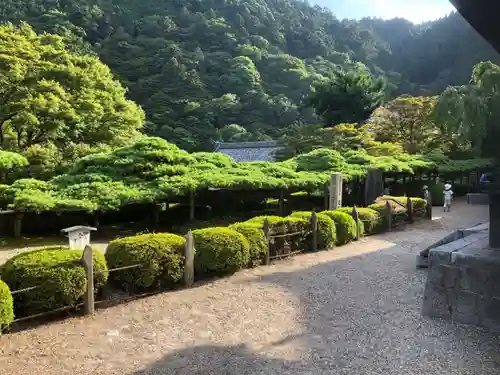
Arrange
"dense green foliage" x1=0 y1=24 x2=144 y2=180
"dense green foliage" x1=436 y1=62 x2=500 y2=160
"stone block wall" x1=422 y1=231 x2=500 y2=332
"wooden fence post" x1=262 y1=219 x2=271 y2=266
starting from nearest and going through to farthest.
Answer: "stone block wall" x1=422 y1=231 x2=500 y2=332 → "wooden fence post" x1=262 y1=219 x2=271 y2=266 → "dense green foliage" x1=0 y1=24 x2=144 y2=180 → "dense green foliage" x1=436 y1=62 x2=500 y2=160

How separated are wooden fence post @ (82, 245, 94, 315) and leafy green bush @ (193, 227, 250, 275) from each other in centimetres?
185

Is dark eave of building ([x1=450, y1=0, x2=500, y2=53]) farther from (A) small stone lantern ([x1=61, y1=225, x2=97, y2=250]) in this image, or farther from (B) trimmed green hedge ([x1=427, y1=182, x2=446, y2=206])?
(B) trimmed green hedge ([x1=427, y1=182, x2=446, y2=206])

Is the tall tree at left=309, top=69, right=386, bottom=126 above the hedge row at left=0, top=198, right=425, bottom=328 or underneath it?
above

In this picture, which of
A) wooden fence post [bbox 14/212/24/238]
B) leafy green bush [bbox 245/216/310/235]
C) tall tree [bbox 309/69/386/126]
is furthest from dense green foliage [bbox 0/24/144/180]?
tall tree [bbox 309/69/386/126]

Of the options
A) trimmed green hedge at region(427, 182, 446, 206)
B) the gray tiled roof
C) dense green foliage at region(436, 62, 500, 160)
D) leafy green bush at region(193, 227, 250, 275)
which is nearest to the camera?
leafy green bush at region(193, 227, 250, 275)

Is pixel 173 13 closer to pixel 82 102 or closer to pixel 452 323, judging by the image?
pixel 82 102

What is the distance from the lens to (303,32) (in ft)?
147

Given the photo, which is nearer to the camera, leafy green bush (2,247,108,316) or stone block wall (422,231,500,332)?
stone block wall (422,231,500,332)

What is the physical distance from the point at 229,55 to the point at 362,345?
35.2 m

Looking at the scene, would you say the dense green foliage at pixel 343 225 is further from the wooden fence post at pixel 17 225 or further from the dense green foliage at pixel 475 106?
the wooden fence post at pixel 17 225

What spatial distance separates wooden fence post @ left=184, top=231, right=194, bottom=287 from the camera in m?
6.53

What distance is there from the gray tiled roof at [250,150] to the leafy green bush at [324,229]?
14.2 metres

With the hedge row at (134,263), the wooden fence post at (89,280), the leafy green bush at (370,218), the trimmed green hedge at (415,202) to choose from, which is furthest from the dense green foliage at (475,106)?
the wooden fence post at (89,280)

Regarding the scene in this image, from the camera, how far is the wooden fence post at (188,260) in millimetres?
6531
